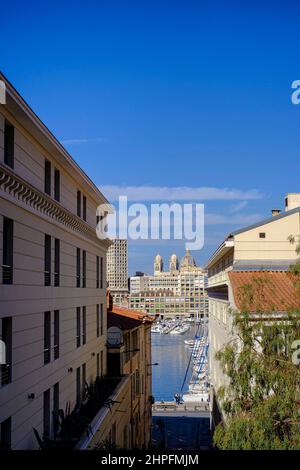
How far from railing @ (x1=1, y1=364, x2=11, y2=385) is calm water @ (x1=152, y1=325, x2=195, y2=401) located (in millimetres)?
61346

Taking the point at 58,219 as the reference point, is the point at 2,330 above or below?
below

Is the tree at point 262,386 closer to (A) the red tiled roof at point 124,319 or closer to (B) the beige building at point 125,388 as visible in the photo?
(B) the beige building at point 125,388

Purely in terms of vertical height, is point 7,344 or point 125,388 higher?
point 7,344

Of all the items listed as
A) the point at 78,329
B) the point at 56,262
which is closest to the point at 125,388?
the point at 78,329

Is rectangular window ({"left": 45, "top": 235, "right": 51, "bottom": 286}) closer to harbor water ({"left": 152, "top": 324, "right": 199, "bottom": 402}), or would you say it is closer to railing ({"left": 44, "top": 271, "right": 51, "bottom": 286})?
railing ({"left": 44, "top": 271, "right": 51, "bottom": 286})

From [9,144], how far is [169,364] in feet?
298

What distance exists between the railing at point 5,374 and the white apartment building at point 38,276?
0.07ft

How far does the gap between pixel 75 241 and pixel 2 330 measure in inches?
307

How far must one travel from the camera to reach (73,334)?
19.1 meters

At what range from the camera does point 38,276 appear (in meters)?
14.5

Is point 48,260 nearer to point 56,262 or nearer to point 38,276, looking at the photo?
point 56,262
